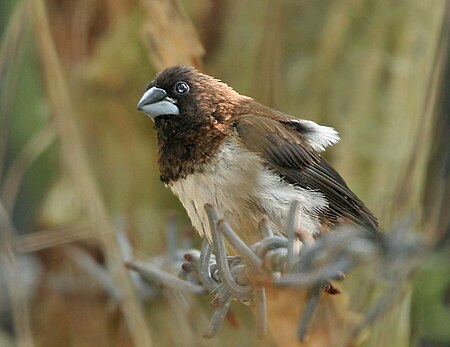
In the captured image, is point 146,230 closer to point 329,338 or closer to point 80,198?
point 80,198

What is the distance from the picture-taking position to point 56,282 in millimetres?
3783

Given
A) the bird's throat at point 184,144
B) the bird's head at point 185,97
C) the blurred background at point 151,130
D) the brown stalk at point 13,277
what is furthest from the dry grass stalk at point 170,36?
the brown stalk at point 13,277

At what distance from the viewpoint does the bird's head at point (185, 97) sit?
2615mm

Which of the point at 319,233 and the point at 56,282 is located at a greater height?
the point at 319,233

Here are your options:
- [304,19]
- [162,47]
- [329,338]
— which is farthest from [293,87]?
[329,338]

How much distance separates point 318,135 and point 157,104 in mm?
459

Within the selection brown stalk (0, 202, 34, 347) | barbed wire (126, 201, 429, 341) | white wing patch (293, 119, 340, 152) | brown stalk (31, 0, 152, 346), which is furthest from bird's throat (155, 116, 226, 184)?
brown stalk (0, 202, 34, 347)

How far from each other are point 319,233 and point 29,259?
1677 millimetres

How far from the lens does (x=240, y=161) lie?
2.53m

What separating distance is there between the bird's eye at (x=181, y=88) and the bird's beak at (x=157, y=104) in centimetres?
3

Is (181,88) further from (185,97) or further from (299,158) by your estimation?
(299,158)

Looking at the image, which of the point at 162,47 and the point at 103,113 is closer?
the point at 162,47

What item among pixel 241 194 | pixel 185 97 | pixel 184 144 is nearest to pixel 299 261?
pixel 241 194

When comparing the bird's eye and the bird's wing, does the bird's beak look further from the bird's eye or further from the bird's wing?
the bird's wing
